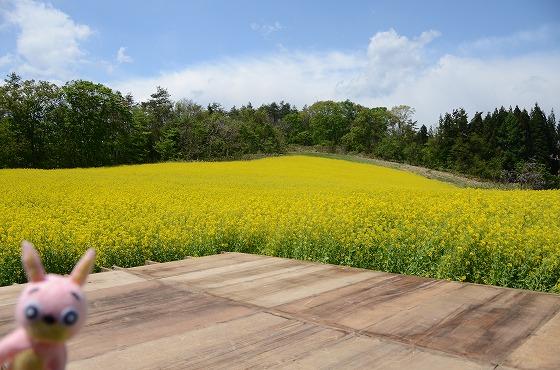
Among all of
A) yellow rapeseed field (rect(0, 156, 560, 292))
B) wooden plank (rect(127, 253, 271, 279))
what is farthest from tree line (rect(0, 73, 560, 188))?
wooden plank (rect(127, 253, 271, 279))

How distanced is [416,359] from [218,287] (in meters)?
1.73

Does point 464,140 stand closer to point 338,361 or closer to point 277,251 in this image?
point 277,251

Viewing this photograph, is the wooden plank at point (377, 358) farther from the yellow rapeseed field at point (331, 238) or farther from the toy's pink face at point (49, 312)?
the yellow rapeseed field at point (331, 238)

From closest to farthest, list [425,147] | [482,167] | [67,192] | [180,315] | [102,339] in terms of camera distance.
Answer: [102,339]
[180,315]
[67,192]
[482,167]
[425,147]

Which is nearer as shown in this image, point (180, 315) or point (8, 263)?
point (180, 315)

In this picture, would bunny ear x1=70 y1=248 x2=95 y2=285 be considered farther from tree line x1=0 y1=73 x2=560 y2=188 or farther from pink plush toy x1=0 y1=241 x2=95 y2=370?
tree line x1=0 y1=73 x2=560 y2=188

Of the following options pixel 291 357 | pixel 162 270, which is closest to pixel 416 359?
pixel 291 357

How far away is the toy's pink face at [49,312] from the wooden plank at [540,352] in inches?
76.3

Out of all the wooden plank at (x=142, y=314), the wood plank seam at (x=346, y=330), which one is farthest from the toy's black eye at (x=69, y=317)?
the wood plank seam at (x=346, y=330)

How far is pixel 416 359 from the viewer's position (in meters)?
2.24

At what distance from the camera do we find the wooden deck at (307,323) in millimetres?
2217

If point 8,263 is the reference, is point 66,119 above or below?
above

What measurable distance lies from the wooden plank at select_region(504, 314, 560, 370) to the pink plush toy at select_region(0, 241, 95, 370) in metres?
1.93

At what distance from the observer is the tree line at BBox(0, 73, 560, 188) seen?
41.7 meters
